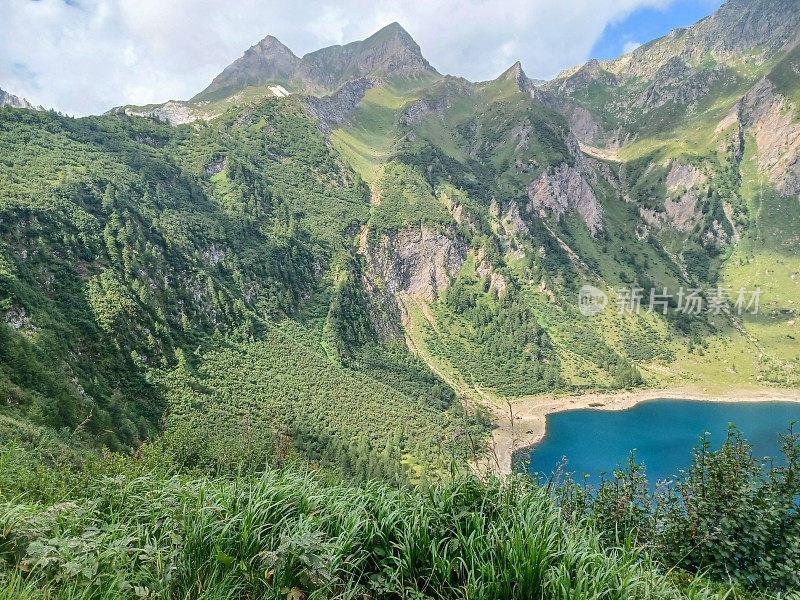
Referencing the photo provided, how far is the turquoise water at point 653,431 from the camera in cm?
6462

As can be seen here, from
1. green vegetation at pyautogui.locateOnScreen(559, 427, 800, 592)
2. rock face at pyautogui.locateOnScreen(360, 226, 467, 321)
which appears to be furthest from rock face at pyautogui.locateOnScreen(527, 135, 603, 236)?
green vegetation at pyautogui.locateOnScreen(559, 427, 800, 592)

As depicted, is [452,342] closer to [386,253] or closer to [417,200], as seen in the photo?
[386,253]

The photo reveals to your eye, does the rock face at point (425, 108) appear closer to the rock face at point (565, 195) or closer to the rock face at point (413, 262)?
the rock face at point (565, 195)

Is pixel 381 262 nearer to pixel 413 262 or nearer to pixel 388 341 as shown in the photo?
pixel 413 262

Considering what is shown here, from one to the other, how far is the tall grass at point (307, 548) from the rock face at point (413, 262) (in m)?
102

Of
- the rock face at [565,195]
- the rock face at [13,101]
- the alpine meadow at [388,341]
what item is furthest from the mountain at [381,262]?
the rock face at [13,101]

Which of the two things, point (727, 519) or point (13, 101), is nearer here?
point (727, 519)

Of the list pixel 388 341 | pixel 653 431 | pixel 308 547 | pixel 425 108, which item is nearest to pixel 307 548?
pixel 308 547

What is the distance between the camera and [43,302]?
38406 mm

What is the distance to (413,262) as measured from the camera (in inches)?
4604

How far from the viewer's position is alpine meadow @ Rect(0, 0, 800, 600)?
4.06 m

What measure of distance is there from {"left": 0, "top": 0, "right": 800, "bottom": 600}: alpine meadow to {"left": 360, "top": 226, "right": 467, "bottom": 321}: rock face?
0.87 m

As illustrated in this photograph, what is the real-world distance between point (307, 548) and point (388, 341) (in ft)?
303

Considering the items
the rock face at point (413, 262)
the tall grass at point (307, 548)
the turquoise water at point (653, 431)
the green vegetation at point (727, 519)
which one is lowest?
the turquoise water at point (653, 431)
